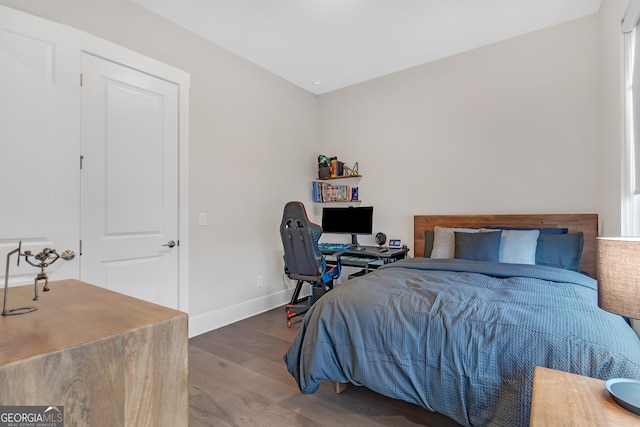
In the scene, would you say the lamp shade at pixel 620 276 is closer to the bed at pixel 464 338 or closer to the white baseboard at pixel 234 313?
the bed at pixel 464 338

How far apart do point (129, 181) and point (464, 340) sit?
245 centimetres

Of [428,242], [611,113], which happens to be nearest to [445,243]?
[428,242]

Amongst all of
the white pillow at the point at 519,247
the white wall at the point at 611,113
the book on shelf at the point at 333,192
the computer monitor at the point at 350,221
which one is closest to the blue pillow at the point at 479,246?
the white pillow at the point at 519,247

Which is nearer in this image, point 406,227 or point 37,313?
point 37,313

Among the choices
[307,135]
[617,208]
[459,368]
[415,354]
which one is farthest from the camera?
[307,135]

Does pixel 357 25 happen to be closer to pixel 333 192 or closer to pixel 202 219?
pixel 333 192

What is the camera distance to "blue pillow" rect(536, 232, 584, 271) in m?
2.58

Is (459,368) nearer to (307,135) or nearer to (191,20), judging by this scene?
(191,20)

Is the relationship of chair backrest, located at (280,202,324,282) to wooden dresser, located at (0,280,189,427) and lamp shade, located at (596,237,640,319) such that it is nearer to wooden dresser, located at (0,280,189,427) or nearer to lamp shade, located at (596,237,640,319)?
wooden dresser, located at (0,280,189,427)

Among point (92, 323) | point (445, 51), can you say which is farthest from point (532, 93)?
point (92, 323)

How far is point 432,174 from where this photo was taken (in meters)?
3.56

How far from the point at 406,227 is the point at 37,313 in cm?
334

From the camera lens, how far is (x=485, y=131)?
3254 mm

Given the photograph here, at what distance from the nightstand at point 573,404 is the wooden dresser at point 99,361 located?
911 millimetres
